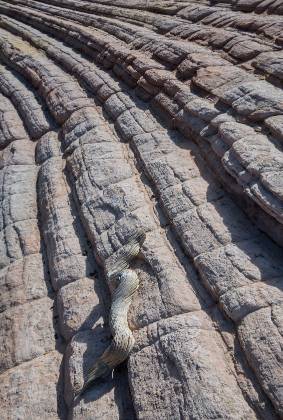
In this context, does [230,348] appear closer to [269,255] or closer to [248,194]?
[269,255]

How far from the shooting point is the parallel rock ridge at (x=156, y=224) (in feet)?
20.6

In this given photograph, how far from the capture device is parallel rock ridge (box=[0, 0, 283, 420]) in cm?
627

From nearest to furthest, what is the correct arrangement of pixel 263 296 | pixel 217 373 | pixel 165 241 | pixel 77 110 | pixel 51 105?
pixel 217 373, pixel 263 296, pixel 165 241, pixel 77 110, pixel 51 105

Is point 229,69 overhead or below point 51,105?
below

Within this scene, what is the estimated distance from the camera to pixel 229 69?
37.3 feet

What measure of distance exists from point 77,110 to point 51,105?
1.49 metres

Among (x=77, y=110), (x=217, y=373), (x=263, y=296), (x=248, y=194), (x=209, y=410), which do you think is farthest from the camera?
(x=77, y=110)

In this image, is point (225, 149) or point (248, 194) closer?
point (248, 194)

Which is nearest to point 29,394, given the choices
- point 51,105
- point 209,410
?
point 209,410

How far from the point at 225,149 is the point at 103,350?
192 inches

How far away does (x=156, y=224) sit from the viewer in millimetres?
8727

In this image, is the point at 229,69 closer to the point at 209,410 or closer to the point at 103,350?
the point at 103,350

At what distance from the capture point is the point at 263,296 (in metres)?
6.46

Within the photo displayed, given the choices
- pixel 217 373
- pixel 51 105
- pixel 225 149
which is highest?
pixel 51 105
